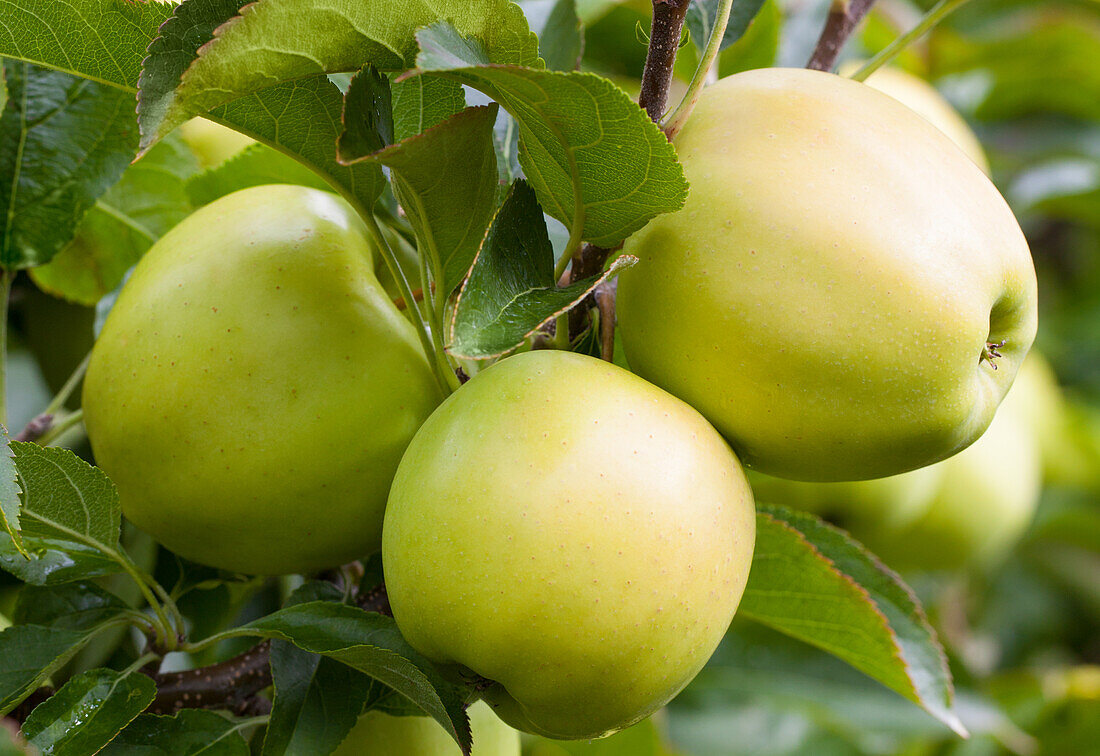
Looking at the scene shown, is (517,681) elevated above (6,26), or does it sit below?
below

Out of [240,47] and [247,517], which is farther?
[247,517]

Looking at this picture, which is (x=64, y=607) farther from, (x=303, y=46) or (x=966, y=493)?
(x=966, y=493)

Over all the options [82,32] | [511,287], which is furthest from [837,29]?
[82,32]

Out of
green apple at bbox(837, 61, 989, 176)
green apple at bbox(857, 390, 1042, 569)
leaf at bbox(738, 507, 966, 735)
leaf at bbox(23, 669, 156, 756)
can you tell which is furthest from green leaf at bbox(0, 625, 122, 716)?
green apple at bbox(837, 61, 989, 176)

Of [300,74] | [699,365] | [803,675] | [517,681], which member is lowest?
[803,675]

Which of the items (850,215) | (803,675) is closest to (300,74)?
(850,215)

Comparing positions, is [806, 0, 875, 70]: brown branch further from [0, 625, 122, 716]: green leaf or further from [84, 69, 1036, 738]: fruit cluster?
[0, 625, 122, 716]: green leaf

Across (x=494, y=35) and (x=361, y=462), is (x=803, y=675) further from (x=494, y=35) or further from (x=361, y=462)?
(x=494, y=35)
